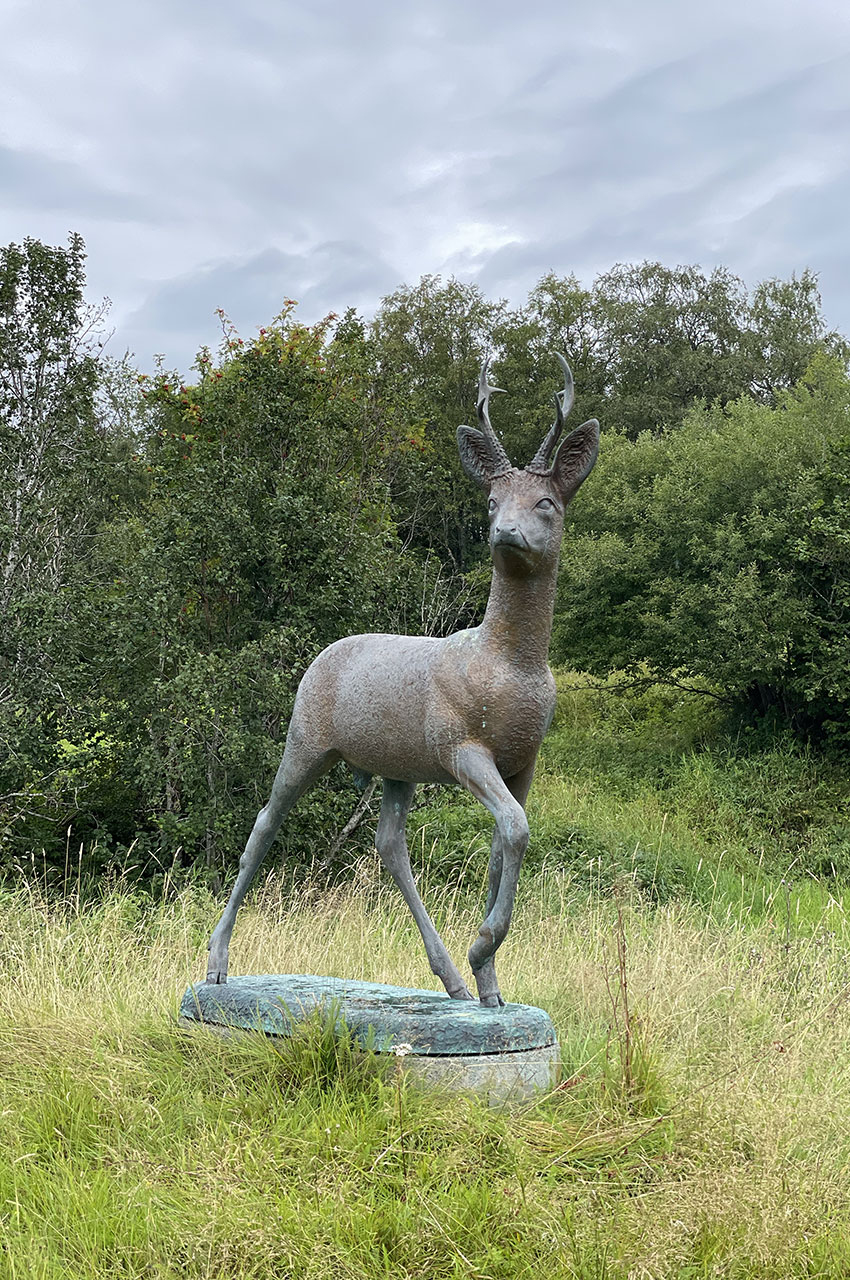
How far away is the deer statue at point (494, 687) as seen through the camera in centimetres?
407

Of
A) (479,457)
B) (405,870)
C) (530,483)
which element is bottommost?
(405,870)

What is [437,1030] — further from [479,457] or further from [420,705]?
[479,457]

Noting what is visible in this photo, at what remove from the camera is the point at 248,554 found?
31.5 ft

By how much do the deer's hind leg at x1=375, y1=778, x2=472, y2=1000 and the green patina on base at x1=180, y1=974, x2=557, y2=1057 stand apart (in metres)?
0.08

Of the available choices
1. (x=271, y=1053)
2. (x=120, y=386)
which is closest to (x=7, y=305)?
(x=271, y=1053)

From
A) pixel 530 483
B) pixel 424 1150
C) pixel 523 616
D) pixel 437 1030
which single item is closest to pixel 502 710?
pixel 523 616

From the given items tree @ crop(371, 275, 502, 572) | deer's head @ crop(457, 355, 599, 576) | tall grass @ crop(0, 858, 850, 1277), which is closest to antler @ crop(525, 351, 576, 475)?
deer's head @ crop(457, 355, 599, 576)

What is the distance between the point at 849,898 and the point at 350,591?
528 centimetres

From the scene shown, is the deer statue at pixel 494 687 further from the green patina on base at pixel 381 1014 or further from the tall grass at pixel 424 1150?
the tall grass at pixel 424 1150

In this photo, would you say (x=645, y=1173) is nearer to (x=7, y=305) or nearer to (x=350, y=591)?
(x=350, y=591)

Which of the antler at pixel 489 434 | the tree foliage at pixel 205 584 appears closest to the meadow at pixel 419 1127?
the antler at pixel 489 434

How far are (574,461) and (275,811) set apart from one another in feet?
6.49

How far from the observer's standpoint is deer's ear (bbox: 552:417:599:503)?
165 inches

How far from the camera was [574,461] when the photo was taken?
4219 millimetres
